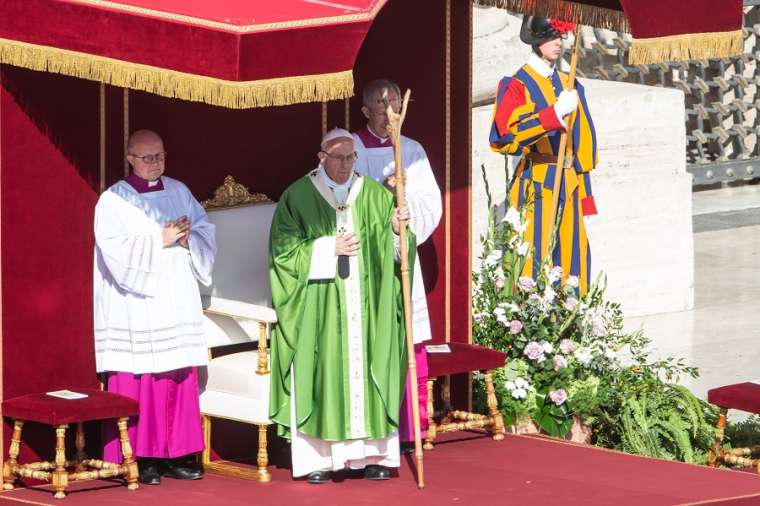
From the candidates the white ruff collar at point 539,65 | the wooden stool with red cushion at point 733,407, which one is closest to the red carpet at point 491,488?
the wooden stool with red cushion at point 733,407

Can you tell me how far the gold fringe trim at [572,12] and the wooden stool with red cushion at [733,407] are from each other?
192 cm

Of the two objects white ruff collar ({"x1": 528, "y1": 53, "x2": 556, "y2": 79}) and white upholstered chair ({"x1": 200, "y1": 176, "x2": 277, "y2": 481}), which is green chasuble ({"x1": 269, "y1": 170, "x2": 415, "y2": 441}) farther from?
white ruff collar ({"x1": 528, "y1": 53, "x2": 556, "y2": 79})

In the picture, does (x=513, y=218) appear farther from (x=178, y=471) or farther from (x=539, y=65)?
(x=178, y=471)

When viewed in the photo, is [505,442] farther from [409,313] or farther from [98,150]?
[98,150]

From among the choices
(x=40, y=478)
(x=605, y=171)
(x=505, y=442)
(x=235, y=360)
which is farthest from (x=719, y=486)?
(x=605, y=171)

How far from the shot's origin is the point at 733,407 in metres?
12.9

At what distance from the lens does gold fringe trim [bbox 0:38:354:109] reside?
37.2 ft

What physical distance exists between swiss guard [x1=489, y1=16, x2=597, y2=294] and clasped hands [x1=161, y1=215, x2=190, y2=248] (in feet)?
9.08

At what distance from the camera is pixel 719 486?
40.8 feet

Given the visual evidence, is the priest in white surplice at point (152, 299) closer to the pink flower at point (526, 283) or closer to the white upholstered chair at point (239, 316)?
the white upholstered chair at point (239, 316)

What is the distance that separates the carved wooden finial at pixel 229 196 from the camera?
1287cm

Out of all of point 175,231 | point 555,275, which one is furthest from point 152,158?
point 555,275

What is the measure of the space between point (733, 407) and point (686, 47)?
180 cm

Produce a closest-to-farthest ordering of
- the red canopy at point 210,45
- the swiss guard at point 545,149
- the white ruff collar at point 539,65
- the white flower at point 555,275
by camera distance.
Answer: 1. the red canopy at point 210,45
2. the white flower at point 555,275
3. the swiss guard at point 545,149
4. the white ruff collar at point 539,65
